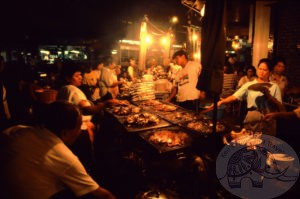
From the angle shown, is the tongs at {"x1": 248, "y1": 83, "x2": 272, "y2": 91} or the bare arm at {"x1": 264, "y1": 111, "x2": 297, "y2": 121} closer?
the bare arm at {"x1": 264, "y1": 111, "x2": 297, "y2": 121}

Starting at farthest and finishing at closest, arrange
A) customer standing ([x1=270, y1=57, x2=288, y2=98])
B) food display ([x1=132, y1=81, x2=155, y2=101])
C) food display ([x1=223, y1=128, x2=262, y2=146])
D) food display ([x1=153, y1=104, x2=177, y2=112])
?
1. food display ([x1=132, y1=81, x2=155, y2=101])
2. food display ([x1=153, y1=104, x2=177, y2=112])
3. customer standing ([x1=270, y1=57, x2=288, y2=98])
4. food display ([x1=223, y1=128, x2=262, y2=146])

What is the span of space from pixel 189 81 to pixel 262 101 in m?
2.80

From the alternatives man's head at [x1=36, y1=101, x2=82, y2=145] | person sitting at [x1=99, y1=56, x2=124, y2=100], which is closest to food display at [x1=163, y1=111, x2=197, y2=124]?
man's head at [x1=36, y1=101, x2=82, y2=145]

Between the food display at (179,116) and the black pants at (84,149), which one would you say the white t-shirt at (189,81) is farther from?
the black pants at (84,149)

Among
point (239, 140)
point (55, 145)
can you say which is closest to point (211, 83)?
point (239, 140)

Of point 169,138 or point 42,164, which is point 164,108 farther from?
point 42,164

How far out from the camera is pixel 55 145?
2.24m

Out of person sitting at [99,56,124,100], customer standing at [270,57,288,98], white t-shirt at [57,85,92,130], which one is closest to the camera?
white t-shirt at [57,85,92,130]

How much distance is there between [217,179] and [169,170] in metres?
0.88

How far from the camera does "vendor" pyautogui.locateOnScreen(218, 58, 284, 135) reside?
174 inches

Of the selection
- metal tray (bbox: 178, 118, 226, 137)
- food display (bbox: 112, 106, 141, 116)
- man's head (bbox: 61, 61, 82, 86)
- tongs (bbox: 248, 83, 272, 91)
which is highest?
man's head (bbox: 61, 61, 82, 86)

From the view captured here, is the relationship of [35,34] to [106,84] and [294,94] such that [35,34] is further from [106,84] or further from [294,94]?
[294,94]

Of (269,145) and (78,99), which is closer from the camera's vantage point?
(269,145)

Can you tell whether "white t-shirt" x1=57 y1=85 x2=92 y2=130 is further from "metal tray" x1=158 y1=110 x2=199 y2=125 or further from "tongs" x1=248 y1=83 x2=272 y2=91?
"tongs" x1=248 y1=83 x2=272 y2=91
